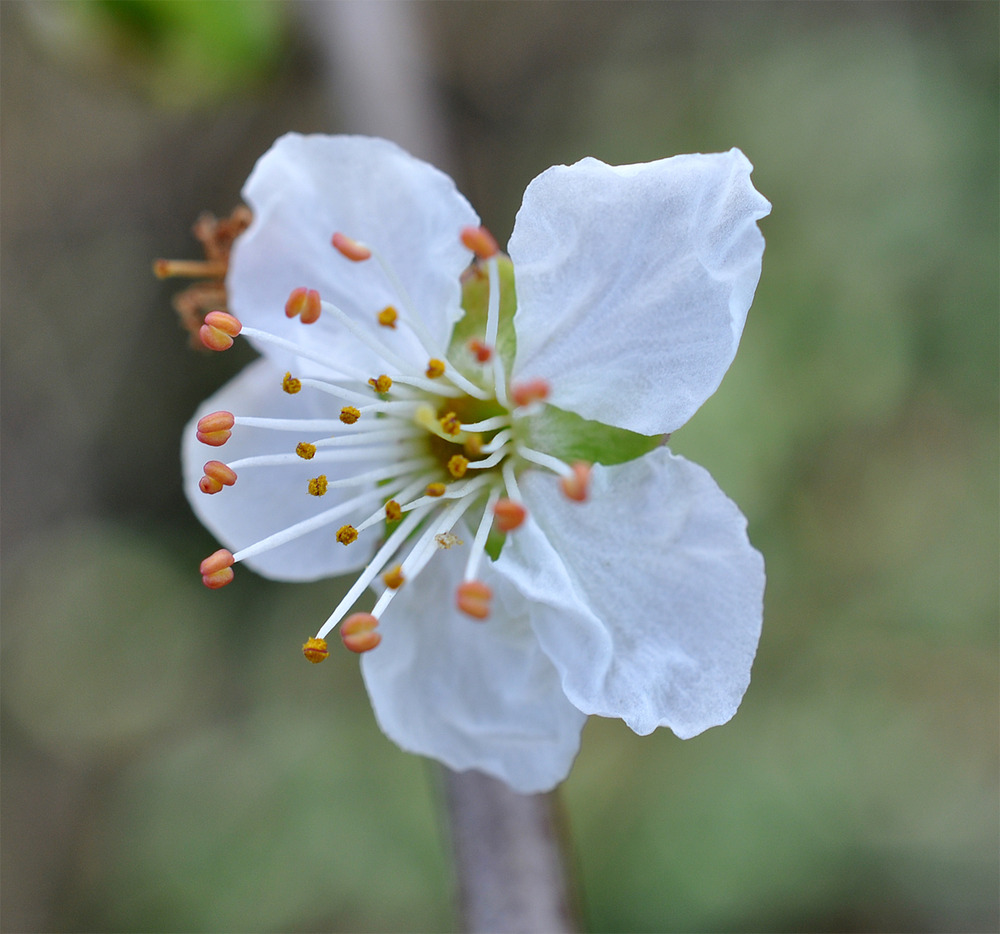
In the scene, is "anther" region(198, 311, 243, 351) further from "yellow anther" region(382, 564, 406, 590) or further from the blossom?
"yellow anther" region(382, 564, 406, 590)

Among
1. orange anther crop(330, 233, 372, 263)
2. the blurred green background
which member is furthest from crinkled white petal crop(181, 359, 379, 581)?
the blurred green background

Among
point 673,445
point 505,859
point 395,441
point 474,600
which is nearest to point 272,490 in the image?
point 395,441

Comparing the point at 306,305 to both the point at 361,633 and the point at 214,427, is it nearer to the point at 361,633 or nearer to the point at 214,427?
the point at 214,427

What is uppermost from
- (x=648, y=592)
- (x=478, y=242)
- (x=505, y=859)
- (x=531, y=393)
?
(x=478, y=242)

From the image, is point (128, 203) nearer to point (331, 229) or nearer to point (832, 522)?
point (331, 229)

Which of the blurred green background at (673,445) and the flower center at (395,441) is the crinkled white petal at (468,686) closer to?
the flower center at (395,441)

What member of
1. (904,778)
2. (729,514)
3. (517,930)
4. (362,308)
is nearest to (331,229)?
(362,308)

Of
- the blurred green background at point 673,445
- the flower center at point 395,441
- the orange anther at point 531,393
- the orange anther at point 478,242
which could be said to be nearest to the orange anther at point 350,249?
the flower center at point 395,441
